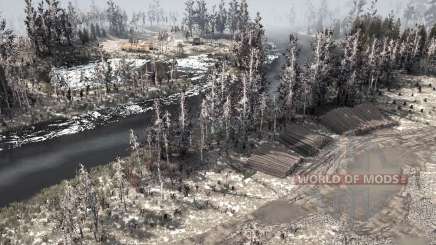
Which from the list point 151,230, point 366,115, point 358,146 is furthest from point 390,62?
point 151,230

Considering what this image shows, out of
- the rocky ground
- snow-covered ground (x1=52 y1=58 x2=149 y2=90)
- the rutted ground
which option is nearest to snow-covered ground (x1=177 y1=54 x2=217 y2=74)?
snow-covered ground (x1=52 y1=58 x2=149 y2=90)

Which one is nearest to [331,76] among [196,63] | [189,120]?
[189,120]

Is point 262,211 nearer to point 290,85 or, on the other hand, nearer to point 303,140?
point 303,140

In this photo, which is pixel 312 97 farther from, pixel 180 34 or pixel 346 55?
pixel 180 34

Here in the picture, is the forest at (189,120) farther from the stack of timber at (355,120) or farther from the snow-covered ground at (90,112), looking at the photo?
the snow-covered ground at (90,112)

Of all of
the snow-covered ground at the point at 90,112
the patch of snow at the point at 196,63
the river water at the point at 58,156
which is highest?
the patch of snow at the point at 196,63

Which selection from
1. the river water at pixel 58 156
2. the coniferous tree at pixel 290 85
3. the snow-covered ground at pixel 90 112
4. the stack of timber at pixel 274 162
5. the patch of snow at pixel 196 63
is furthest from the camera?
the patch of snow at pixel 196 63

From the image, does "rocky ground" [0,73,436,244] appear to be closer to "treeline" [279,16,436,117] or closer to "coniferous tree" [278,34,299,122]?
"coniferous tree" [278,34,299,122]

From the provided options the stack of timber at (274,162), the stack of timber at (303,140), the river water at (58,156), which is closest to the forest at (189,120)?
the stack of timber at (303,140)
